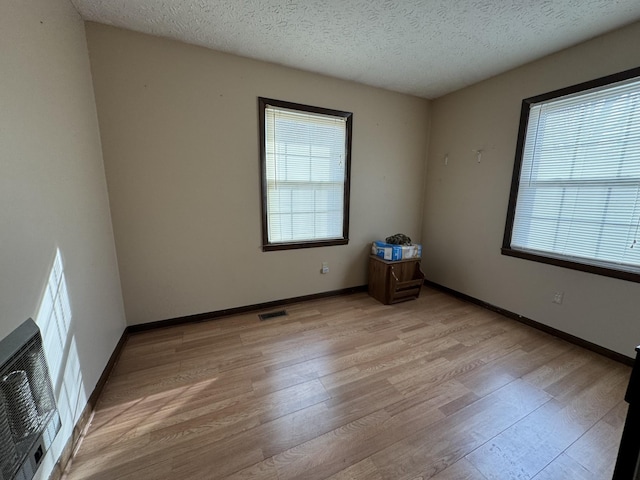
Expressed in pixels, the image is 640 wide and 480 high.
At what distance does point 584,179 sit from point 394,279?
187cm

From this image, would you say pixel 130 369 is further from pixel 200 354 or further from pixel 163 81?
pixel 163 81

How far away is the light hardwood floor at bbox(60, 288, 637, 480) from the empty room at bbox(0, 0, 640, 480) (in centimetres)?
1

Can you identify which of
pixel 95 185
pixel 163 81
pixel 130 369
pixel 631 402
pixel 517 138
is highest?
pixel 163 81

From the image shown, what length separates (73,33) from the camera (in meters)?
1.65

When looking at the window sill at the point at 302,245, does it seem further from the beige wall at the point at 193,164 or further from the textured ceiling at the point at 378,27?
the textured ceiling at the point at 378,27

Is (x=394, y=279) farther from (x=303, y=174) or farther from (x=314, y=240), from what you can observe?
(x=303, y=174)

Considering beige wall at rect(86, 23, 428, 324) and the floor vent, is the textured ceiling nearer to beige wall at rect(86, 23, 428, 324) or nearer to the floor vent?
beige wall at rect(86, 23, 428, 324)

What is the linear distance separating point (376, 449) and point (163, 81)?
300cm

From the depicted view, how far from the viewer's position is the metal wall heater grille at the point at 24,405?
871 millimetres

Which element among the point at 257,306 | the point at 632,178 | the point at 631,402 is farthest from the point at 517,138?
the point at 257,306

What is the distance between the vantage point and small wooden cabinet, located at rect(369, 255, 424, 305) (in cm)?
296

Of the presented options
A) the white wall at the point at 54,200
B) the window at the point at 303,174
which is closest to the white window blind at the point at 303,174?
the window at the point at 303,174

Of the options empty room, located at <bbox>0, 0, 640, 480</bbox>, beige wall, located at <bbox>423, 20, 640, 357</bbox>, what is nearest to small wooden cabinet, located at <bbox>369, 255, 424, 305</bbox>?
empty room, located at <bbox>0, 0, 640, 480</bbox>

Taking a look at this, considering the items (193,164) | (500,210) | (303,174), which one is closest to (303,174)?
(303,174)
